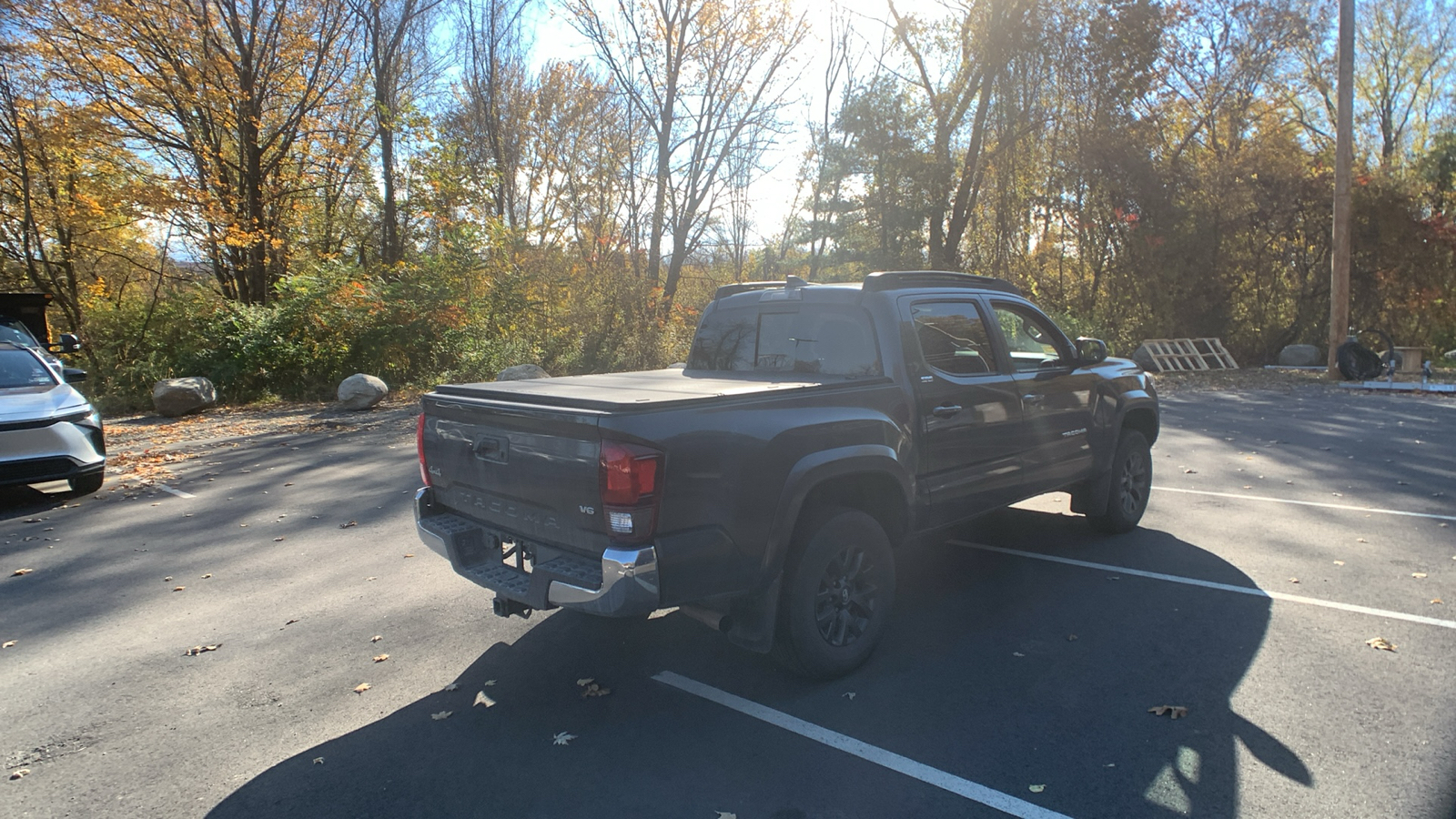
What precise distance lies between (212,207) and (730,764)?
18.5 metres

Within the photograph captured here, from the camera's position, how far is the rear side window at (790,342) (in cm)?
438

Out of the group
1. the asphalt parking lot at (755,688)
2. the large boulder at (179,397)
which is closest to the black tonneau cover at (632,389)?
the asphalt parking lot at (755,688)

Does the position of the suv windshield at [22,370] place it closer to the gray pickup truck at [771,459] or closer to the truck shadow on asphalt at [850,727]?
the gray pickup truck at [771,459]

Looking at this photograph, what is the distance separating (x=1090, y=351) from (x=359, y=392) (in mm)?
12749

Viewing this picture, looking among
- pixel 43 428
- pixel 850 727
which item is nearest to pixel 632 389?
pixel 850 727

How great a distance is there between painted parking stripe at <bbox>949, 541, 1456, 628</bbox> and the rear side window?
92.9 inches

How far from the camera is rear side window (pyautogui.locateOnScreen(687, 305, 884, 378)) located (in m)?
4.38

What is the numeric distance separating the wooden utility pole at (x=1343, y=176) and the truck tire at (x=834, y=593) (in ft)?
57.7

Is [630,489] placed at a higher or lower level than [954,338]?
lower

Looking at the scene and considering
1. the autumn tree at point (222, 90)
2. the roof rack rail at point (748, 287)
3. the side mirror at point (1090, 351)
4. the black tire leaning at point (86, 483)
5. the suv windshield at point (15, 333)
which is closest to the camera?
the roof rack rail at point (748, 287)

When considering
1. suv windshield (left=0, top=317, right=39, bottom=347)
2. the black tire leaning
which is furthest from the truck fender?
suv windshield (left=0, top=317, right=39, bottom=347)

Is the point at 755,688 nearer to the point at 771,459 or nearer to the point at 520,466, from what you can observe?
the point at 771,459

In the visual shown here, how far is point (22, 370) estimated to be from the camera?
27.0ft

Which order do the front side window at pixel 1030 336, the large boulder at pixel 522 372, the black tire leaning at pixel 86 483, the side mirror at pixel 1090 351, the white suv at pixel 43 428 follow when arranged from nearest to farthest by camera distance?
the front side window at pixel 1030 336 < the side mirror at pixel 1090 351 < the white suv at pixel 43 428 < the black tire leaning at pixel 86 483 < the large boulder at pixel 522 372
